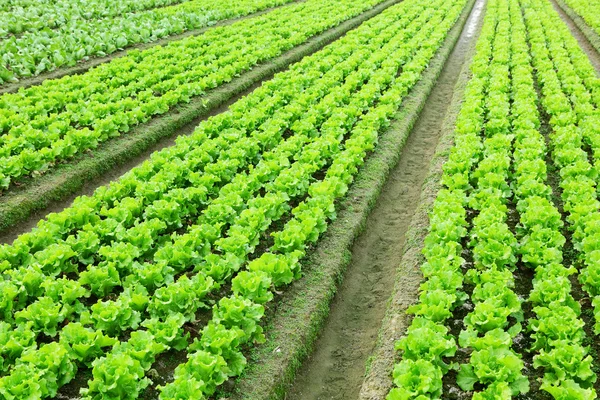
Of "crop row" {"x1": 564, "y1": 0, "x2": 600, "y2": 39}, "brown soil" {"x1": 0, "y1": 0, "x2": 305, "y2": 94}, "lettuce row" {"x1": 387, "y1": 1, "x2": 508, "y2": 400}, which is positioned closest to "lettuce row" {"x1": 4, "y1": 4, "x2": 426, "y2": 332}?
"lettuce row" {"x1": 387, "y1": 1, "x2": 508, "y2": 400}

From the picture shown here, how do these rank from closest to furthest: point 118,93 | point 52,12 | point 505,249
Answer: point 505,249
point 118,93
point 52,12

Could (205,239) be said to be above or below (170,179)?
below

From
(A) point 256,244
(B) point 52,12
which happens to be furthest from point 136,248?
(B) point 52,12

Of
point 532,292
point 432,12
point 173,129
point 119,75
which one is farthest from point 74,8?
point 532,292

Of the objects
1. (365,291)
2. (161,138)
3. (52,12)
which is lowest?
(365,291)

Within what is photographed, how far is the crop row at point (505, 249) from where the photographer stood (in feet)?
19.7

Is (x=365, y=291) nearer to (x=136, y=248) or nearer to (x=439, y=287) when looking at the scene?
(x=439, y=287)

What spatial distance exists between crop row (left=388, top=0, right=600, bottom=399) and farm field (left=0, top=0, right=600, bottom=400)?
4cm

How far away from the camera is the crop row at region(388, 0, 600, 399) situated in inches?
237

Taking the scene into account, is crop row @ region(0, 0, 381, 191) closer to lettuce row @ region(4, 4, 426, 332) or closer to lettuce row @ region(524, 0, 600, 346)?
lettuce row @ region(4, 4, 426, 332)

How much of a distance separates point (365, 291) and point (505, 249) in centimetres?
245

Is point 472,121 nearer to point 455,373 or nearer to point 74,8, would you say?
point 455,373

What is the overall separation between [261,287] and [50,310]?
286cm

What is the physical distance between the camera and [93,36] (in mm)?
19750
